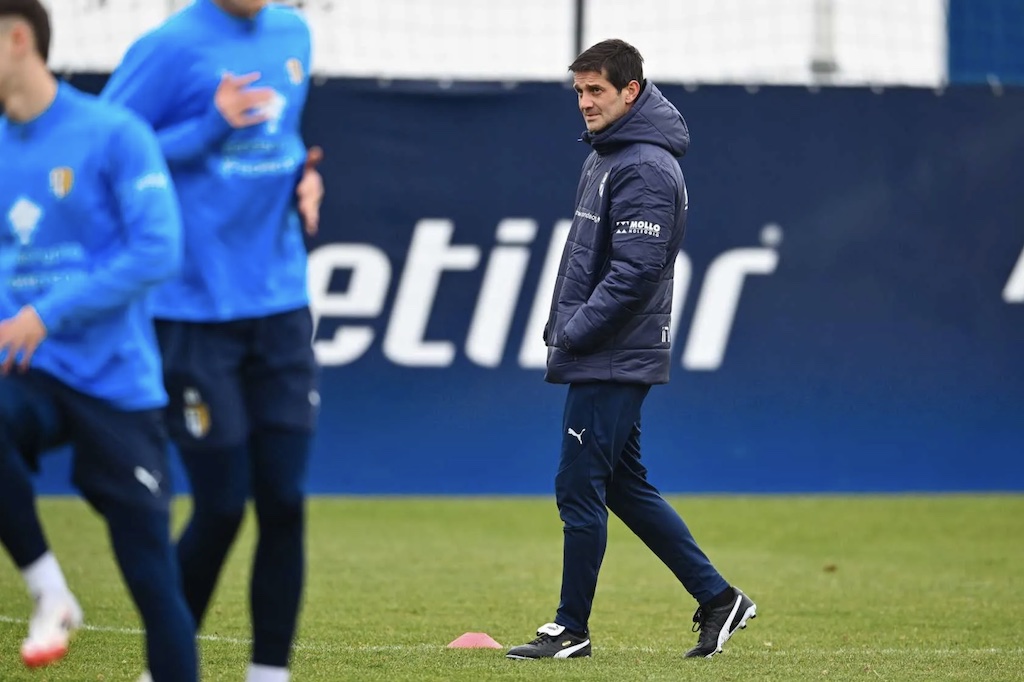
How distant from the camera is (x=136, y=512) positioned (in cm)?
390

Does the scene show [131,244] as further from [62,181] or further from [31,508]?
[31,508]

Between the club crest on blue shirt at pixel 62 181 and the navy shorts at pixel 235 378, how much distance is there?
0.57 meters

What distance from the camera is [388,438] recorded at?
11.2 meters

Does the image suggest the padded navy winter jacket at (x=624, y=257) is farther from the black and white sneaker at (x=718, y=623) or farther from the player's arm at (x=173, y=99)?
the player's arm at (x=173, y=99)

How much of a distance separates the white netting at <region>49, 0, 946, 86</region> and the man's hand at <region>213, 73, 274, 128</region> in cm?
657

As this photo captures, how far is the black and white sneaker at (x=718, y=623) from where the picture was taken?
6.00 meters

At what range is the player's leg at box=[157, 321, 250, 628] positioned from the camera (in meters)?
4.24

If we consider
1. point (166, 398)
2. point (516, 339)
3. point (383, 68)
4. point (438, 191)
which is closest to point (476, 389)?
point (516, 339)

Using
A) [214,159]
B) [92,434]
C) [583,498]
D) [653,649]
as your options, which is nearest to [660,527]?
[583,498]

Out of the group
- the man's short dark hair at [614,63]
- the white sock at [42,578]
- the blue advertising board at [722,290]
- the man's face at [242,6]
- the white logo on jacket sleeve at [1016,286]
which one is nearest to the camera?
the white sock at [42,578]

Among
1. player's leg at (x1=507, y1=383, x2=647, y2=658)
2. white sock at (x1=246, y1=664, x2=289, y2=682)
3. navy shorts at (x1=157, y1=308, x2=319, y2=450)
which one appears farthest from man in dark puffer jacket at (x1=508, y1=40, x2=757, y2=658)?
navy shorts at (x1=157, y1=308, x2=319, y2=450)

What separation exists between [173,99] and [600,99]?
202cm

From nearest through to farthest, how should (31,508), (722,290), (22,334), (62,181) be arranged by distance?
(22,334), (62,181), (31,508), (722,290)

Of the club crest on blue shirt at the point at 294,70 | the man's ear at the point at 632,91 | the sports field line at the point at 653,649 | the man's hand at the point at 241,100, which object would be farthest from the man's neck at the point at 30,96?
the sports field line at the point at 653,649
